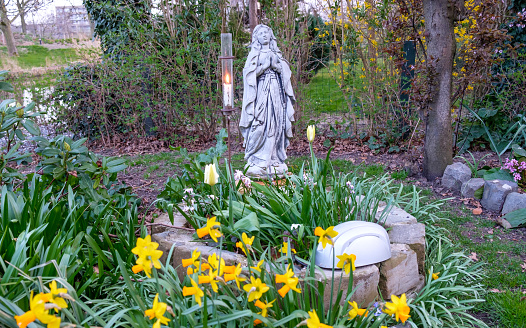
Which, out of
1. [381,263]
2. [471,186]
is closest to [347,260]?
[381,263]

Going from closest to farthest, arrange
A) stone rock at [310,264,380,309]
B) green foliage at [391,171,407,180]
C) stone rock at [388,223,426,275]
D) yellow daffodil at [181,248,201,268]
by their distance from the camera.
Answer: yellow daffodil at [181,248,201,268]
stone rock at [310,264,380,309]
stone rock at [388,223,426,275]
green foliage at [391,171,407,180]

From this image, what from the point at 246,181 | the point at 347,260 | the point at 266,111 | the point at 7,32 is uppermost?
the point at 7,32

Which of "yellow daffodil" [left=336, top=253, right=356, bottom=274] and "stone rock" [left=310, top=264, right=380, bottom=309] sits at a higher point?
"yellow daffodil" [left=336, top=253, right=356, bottom=274]

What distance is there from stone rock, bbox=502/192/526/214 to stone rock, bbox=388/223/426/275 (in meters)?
1.88

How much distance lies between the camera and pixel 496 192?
4344 millimetres

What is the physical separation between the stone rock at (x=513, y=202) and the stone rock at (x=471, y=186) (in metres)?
0.42

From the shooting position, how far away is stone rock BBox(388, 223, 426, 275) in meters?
2.75

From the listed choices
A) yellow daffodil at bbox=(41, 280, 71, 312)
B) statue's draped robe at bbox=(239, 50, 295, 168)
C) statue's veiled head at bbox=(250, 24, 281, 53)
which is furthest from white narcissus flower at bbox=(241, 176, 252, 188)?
yellow daffodil at bbox=(41, 280, 71, 312)

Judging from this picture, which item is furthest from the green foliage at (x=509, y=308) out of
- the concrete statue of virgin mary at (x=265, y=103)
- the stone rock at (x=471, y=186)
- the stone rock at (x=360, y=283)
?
the concrete statue of virgin mary at (x=265, y=103)

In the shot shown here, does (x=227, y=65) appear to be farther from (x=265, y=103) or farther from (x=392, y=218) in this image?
(x=392, y=218)

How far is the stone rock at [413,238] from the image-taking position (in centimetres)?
275

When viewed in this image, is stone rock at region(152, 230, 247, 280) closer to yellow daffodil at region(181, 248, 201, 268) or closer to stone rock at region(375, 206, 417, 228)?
yellow daffodil at region(181, 248, 201, 268)

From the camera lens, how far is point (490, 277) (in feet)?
9.99

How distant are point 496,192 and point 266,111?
270 centimetres
